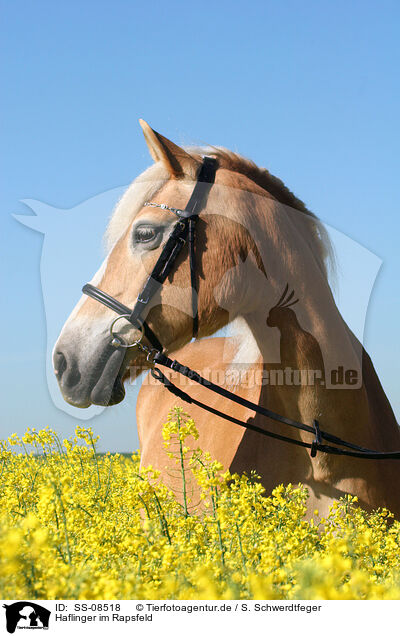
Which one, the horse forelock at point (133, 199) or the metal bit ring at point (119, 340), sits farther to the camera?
the horse forelock at point (133, 199)

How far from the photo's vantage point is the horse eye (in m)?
3.36

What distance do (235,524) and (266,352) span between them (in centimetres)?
143

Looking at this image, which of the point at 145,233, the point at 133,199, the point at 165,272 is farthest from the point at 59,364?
the point at 133,199

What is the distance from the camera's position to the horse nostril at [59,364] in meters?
3.23

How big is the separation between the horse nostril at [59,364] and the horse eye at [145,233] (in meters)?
0.84

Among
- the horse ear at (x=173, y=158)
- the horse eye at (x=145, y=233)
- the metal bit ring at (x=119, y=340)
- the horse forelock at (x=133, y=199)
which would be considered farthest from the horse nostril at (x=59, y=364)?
the horse ear at (x=173, y=158)

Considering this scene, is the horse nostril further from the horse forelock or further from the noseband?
the horse forelock

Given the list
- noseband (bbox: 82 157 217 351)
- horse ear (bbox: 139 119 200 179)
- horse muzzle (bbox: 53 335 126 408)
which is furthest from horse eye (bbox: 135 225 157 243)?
horse muzzle (bbox: 53 335 126 408)

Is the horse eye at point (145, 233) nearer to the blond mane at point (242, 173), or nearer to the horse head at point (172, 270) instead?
the horse head at point (172, 270)

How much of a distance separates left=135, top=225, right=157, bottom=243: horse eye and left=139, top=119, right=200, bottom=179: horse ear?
42cm
